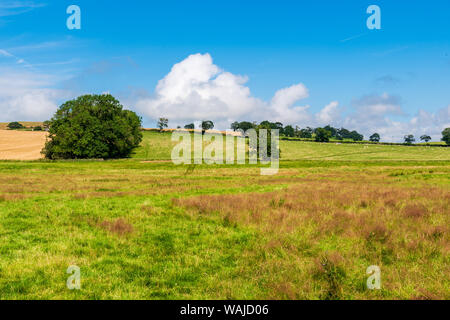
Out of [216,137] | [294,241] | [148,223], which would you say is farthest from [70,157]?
[294,241]

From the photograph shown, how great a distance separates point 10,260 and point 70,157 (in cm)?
7181

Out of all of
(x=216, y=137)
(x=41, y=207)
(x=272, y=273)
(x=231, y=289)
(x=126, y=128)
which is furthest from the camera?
(x=216, y=137)

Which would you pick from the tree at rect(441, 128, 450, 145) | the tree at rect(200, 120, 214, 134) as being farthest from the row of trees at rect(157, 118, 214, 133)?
the tree at rect(441, 128, 450, 145)

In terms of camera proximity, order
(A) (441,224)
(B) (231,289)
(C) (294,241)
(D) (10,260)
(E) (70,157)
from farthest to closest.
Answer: (E) (70,157), (A) (441,224), (C) (294,241), (D) (10,260), (B) (231,289)

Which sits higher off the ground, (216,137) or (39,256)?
(216,137)

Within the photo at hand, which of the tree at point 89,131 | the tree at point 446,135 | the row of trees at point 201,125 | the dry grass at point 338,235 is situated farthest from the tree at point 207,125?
the dry grass at point 338,235

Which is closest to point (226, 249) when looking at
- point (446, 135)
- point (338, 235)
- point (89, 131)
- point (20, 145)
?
point (338, 235)

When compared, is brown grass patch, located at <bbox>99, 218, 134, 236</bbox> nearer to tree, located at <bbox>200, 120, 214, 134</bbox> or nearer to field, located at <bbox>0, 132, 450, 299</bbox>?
field, located at <bbox>0, 132, 450, 299</bbox>

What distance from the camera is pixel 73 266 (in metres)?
7.85

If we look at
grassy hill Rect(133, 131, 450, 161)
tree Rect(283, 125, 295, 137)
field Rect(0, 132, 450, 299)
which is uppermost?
tree Rect(283, 125, 295, 137)

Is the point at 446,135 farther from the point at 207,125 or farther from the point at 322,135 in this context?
the point at 207,125

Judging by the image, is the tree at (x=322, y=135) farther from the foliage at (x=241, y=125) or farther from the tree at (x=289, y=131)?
the foliage at (x=241, y=125)

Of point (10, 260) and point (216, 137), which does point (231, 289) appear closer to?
point (10, 260)

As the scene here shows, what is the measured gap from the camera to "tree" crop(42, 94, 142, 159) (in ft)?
230
